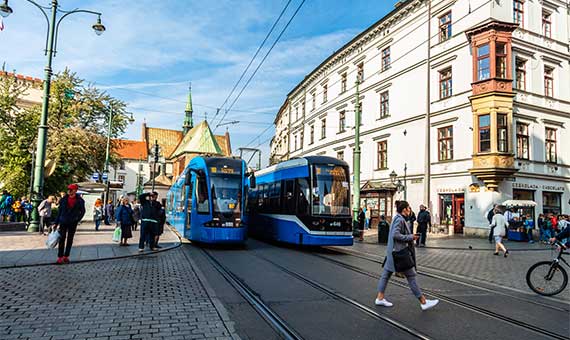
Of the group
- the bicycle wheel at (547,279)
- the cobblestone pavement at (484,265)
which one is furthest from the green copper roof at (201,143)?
the bicycle wheel at (547,279)

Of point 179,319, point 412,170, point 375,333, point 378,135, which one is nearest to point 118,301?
point 179,319

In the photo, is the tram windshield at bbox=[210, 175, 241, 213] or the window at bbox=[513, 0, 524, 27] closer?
the tram windshield at bbox=[210, 175, 241, 213]

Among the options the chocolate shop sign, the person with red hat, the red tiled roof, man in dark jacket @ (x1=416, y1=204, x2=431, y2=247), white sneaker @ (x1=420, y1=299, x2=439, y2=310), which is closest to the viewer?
white sneaker @ (x1=420, y1=299, x2=439, y2=310)

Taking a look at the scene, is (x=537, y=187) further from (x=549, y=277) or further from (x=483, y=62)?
(x=549, y=277)

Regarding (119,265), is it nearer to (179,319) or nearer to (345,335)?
(179,319)

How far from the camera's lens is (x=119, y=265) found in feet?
34.3

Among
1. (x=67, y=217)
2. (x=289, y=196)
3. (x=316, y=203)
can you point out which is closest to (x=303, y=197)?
(x=316, y=203)

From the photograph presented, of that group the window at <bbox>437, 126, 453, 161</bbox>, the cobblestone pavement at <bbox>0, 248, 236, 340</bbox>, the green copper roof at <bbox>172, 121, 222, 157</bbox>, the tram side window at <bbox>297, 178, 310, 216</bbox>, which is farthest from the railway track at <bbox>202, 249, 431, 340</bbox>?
the green copper roof at <bbox>172, 121, 222, 157</bbox>

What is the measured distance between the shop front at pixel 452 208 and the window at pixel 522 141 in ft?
13.8

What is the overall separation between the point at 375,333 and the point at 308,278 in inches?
157

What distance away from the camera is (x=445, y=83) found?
2769cm

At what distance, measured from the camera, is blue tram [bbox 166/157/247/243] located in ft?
47.0

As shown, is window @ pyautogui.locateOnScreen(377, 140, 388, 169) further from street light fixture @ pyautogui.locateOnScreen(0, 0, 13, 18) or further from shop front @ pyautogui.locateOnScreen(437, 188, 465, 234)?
street light fixture @ pyautogui.locateOnScreen(0, 0, 13, 18)

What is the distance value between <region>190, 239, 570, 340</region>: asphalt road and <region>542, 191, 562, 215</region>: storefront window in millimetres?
20496
